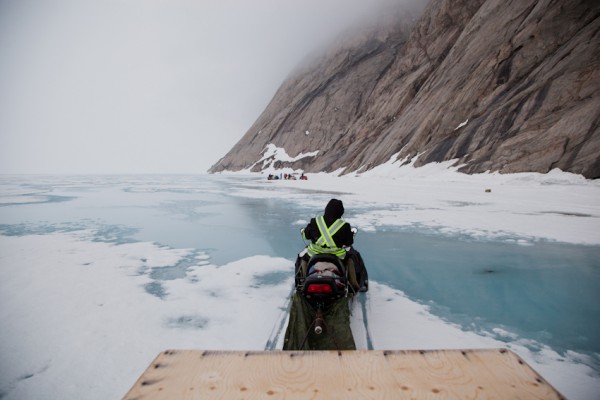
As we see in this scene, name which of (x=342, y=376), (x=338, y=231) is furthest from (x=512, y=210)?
(x=342, y=376)

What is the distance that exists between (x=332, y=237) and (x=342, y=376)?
2359 millimetres

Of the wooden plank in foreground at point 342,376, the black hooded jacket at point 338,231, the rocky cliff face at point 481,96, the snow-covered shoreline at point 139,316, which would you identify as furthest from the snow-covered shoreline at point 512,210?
the wooden plank in foreground at point 342,376

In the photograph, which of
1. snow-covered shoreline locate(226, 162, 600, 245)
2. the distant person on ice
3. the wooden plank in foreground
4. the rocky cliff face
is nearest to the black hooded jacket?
the distant person on ice

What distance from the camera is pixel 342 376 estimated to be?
176cm

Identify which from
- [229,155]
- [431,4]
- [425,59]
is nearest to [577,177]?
[425,59]

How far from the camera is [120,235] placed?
9.27 m

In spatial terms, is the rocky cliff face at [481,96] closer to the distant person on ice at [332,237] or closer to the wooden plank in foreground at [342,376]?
the distant person on ice at [332,237]

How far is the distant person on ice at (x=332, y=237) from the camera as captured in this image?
13.3 ft

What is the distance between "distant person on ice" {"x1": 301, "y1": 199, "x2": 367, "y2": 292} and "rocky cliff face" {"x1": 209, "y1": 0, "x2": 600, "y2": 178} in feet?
61.8

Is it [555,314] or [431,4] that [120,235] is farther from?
[431,4]

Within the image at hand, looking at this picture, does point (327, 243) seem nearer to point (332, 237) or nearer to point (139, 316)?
point (332, 237)

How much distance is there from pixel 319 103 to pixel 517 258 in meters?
65.0

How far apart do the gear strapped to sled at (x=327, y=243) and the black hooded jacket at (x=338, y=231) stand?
0.05 meters

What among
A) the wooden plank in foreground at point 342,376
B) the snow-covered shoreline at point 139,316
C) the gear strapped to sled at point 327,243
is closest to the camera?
the wooden plank in foreground at point 342,376
